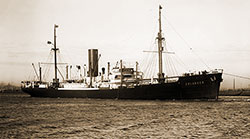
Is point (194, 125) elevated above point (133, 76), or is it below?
below

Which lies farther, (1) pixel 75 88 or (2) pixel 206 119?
(1) pixel 75 88

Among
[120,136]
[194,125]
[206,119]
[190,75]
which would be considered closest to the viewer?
[120,136]

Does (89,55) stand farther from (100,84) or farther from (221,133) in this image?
(221,133)

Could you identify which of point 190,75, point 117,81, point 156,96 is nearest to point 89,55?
point 117,81

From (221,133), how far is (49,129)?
13.3 metres

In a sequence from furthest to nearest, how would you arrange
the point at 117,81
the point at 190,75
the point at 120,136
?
the point at 117,81, the point at 190,75, the point at 120,136

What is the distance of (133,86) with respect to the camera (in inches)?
2291

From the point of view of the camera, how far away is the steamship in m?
50.7

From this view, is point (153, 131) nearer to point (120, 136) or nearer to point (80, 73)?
point (120, 136)

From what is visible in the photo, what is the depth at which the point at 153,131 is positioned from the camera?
24.1 m

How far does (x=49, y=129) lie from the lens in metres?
25.4

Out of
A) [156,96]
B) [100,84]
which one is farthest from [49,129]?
[100,84]

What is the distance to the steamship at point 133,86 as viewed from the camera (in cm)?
5072

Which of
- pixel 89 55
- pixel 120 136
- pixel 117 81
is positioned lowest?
pixel 120 136
